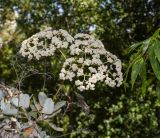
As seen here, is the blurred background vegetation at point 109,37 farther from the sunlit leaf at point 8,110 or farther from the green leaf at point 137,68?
the sunlit leaf at point 8,110

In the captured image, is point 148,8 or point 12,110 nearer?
point 12,110

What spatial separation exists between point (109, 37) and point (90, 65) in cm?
224

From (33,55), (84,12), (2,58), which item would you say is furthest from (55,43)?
(2,58)

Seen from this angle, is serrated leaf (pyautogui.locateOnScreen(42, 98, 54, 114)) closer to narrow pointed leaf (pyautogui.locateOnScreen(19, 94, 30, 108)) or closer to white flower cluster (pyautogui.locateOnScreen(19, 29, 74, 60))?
narrow pointed leaf (pyautogui.locateOnScreen(19, 94, 30, 108))

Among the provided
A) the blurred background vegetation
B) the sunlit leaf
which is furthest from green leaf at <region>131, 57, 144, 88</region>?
the blurred background vegetation

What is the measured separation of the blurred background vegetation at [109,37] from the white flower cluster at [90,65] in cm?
199

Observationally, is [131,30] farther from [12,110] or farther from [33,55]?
[12,110]

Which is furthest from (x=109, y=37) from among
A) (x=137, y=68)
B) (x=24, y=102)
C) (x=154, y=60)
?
(x=24, y=102)

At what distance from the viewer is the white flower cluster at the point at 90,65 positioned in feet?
8.98

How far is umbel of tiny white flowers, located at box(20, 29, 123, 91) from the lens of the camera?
2748 millimetres

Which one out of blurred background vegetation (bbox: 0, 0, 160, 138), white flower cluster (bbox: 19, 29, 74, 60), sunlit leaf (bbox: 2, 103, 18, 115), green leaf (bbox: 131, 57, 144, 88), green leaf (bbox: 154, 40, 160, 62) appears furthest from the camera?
blurred background vegetation (bbox: 0, 0, 160, 138)

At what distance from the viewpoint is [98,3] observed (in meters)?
4.98

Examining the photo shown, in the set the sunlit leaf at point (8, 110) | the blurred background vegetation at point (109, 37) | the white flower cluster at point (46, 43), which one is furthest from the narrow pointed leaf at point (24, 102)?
the blurred background vegetation at point (109, 37)

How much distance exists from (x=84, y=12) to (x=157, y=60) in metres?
2.74
